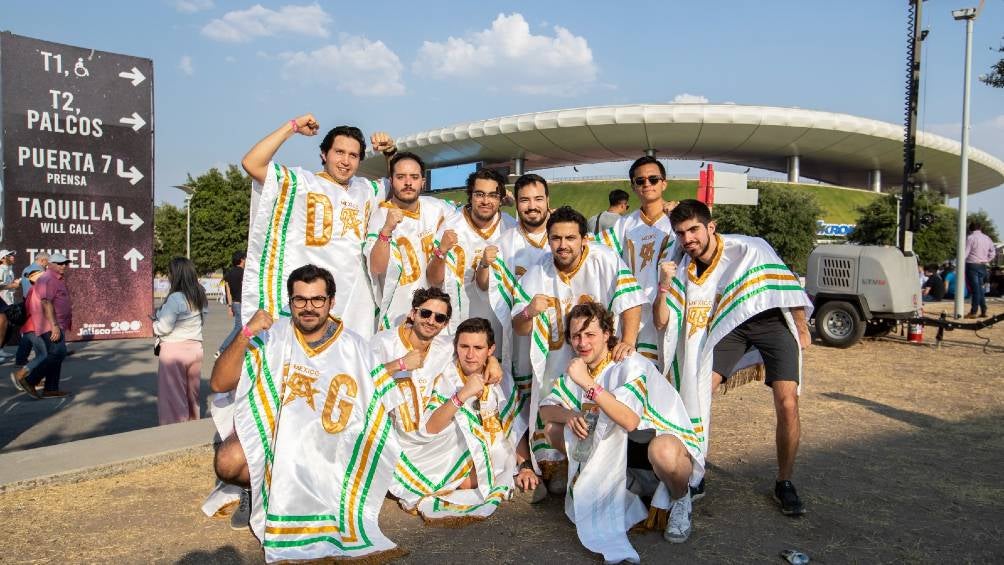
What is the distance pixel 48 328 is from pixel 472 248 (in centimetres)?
605

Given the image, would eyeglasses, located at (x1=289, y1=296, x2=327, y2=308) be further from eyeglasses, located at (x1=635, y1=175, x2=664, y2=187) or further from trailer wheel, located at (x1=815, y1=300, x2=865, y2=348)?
trailer wheel, located at (x1=815, y1=300, x2=865, y2=348)

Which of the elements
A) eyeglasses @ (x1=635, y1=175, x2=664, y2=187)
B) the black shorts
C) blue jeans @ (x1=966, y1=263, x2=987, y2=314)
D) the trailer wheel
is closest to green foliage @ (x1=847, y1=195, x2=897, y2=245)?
blue jeans @ (x1=966, y1=263, x2=987, y2=314)

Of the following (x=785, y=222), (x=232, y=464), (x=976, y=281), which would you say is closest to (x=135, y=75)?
(x=232, y=464)

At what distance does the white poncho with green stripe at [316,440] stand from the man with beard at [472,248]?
1.39 metres

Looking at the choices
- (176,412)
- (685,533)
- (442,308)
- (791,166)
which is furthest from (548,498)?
(791,166)

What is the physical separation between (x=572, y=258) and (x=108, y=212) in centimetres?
476

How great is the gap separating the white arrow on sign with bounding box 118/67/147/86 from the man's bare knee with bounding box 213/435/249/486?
14.3 feet

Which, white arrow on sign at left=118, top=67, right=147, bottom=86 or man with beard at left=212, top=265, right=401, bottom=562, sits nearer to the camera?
man with beard at left=212, top=265, right=401, bottom=562

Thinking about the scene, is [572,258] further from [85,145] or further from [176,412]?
[85,145]

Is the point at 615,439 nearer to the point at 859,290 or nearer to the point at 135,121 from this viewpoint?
the point at 135,121

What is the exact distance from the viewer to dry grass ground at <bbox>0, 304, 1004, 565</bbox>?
371cm

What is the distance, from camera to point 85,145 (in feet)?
21.3

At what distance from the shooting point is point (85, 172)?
6535mm

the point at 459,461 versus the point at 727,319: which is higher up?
the point at 727,319
